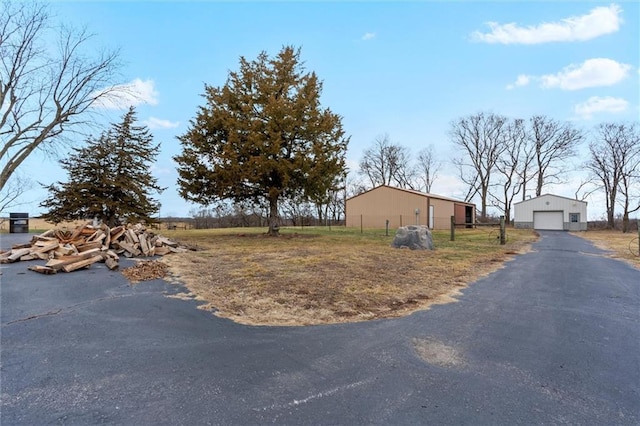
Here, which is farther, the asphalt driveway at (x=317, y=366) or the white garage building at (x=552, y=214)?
the white garage building at (x=552, y=214)

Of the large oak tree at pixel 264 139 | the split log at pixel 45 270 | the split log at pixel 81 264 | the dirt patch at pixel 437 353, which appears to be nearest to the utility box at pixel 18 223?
the large oak tree at pixel 264 139

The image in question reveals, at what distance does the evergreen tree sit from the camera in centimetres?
1848

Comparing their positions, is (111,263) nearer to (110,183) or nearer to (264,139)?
(264,139)

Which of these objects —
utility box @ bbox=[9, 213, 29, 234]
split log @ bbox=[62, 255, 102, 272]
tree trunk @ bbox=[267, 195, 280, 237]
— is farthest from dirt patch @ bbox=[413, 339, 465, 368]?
utility box @ bbox=[9, 213, 29, 234]

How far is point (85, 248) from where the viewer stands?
7.87 meters

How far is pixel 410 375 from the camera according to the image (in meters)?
2.74

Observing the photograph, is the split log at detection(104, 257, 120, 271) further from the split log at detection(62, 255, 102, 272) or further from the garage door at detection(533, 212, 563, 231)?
the garage door at detection(533, 212, 563, 231)

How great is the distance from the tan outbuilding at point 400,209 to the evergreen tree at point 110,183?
668 inches

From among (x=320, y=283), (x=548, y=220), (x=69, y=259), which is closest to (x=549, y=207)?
(x=548, y=220)

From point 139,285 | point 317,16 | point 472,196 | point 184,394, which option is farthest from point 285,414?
point 472,196

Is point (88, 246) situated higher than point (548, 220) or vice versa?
point (548, 220)

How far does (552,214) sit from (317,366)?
137 ft

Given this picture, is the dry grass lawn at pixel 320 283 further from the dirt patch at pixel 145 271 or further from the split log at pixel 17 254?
the split log at pixel 17 254

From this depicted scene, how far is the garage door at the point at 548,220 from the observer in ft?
117
